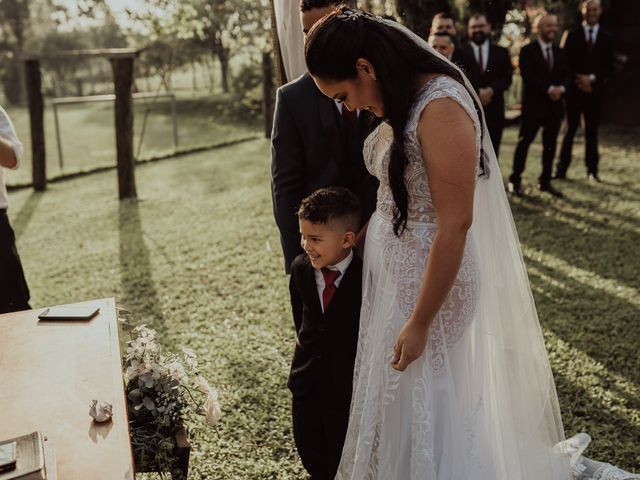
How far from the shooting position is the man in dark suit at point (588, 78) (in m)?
7.98

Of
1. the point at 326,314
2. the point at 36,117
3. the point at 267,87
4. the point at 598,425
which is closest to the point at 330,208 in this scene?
the point at 326,314

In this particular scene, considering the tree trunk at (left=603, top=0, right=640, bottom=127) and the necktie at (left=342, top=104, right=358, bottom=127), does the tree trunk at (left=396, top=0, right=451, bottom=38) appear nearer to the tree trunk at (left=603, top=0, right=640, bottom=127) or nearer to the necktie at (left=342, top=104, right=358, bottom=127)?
the tree trunk at (left=603, top=0, right=640, bottom=127)

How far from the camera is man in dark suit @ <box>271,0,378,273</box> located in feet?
9.11

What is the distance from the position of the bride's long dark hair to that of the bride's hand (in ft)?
1.72

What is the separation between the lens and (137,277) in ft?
19.4

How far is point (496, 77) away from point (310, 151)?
189 inches

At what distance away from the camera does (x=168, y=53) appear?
714 inches

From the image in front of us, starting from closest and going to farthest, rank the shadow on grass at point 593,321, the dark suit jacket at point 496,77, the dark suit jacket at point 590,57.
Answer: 1. the shadow on grass at point 593,321
2. the dark suit jacket at point 496,77
3. the dark suit jacket at point 590,57

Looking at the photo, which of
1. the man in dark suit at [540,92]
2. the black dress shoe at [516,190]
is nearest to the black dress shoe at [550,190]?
the man in dark suit at [540,92]

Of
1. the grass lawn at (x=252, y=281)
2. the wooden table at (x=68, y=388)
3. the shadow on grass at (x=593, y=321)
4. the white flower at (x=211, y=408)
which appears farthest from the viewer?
the shadow on grass at (x=593, y=321)

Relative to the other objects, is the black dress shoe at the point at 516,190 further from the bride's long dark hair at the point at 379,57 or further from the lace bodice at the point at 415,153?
the bride's long dark hair at the point at 379,57

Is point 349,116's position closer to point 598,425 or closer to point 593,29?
point 598,425

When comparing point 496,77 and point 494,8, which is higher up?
point 494,8

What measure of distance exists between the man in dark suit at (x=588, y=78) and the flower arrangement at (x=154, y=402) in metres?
6.82
